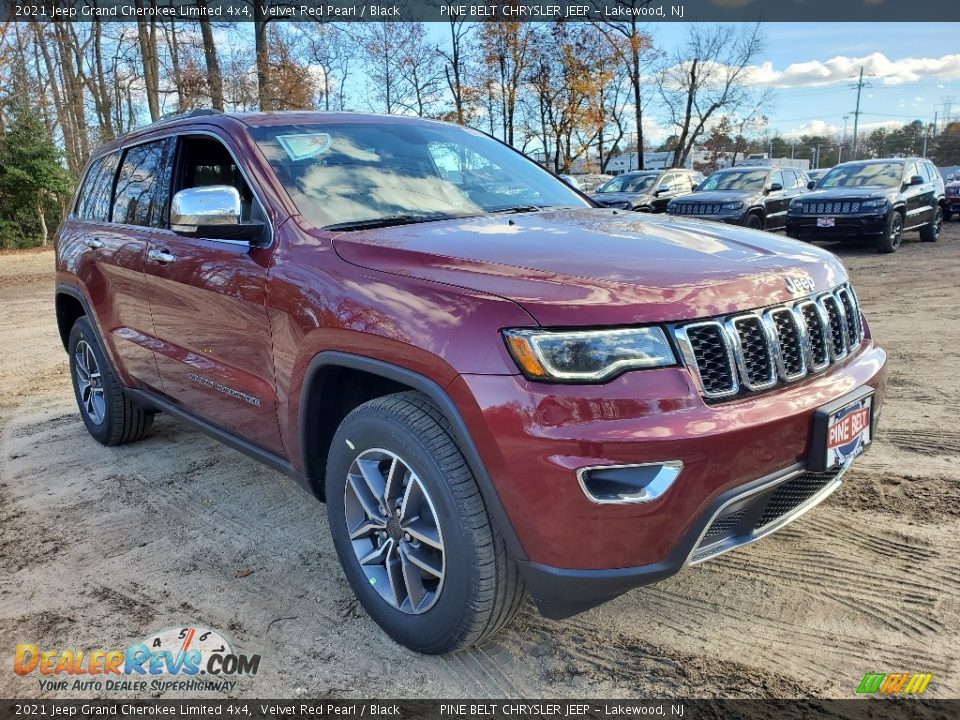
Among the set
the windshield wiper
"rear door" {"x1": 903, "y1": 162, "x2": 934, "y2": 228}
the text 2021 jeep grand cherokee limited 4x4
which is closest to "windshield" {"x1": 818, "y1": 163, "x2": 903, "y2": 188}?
"rear door" {"x1": 903, "y1": 162, "x2": 934, "y2": 228}

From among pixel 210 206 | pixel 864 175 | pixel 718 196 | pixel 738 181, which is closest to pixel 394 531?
pixel 210 206

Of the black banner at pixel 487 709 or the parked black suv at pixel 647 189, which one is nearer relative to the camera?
the black banner at pixel 487 709

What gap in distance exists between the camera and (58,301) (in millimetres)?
5109

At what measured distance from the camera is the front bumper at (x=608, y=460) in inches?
76.9

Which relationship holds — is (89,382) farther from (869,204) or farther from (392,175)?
(869,204)

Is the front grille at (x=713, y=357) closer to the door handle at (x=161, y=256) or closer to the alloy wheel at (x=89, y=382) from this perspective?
the door handle at (x=161, y=256)

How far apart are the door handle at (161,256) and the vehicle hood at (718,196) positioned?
12.5 meters

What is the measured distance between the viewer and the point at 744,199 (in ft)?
46.2

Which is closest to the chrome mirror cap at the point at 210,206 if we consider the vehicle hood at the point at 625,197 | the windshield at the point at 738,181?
the windshield at the point at 738,181

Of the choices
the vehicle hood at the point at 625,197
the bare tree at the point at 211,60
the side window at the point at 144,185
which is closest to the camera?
the side window at the point at 144,185

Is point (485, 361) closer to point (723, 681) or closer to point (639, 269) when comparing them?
point (639, 269)

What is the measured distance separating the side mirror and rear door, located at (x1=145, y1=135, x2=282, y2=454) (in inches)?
3.3

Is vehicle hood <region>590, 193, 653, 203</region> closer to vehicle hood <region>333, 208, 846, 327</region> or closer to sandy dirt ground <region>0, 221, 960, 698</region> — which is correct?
sandy dirt ground <region>0, 221, 960, 698</region>

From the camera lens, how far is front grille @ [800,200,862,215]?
518 inches
